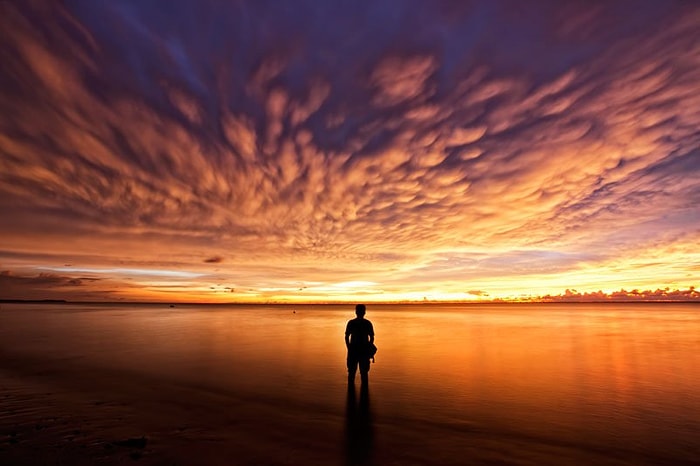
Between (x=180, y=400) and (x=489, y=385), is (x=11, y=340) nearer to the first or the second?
(x=180, y=400)

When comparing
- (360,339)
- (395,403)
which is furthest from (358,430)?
(360,339)

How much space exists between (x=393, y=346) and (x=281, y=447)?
23.7m

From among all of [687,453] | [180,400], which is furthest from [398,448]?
[180,400]

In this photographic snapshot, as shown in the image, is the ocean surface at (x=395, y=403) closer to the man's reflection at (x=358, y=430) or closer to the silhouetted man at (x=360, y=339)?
the man's reflection at (x=358, y=430)

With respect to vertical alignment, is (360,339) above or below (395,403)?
above

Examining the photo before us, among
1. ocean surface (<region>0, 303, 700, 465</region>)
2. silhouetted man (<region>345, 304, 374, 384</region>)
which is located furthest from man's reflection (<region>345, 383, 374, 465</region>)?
silhouetted man (<region>345, 304, 374, 384</region>)

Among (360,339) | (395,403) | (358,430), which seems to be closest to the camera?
(358,430)

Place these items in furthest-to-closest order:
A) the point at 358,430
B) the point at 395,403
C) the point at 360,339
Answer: the point at 360,339, the point at 395,403, the point at 358,430

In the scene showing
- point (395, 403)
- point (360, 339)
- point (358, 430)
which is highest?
point (360, 339)

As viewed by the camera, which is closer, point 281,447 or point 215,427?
point 281,447

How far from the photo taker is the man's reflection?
8.79 m

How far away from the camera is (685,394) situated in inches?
629

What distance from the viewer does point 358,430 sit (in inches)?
420

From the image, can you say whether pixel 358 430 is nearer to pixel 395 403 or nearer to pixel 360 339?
pixel 395 403
